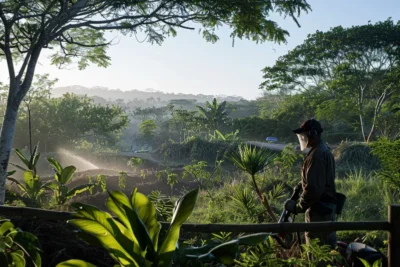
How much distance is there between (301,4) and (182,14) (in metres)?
2.42

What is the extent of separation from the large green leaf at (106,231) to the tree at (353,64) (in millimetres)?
22701

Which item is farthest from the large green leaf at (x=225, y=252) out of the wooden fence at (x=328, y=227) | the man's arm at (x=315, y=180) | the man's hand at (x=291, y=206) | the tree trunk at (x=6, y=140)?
the tree trunk at (x=6, y=140)

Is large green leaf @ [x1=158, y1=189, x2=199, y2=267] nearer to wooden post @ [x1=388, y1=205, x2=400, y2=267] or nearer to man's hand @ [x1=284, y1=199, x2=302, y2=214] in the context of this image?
wooden post @ [x1=388, y1=205, x2=400, y2=267]

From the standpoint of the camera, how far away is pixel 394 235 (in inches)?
111

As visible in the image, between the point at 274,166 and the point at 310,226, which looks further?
the point at 274,166

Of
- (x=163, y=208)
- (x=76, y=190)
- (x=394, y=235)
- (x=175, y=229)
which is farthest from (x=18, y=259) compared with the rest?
(x=76, y=190)

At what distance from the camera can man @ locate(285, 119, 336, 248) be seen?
13.7 feet

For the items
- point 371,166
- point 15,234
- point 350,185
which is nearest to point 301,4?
point 350,185

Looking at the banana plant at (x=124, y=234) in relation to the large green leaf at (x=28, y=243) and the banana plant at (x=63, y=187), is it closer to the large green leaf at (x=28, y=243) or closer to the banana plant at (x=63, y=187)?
the large green leaf at (x=28, y=243)

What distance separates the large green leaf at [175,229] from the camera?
215 cm

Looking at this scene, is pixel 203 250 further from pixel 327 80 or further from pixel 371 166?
pixel 327 80

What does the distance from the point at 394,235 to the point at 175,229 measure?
1.52 metres

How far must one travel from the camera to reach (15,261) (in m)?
2.58

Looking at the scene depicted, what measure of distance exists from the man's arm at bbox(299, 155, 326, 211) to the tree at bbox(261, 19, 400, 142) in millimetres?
20209
